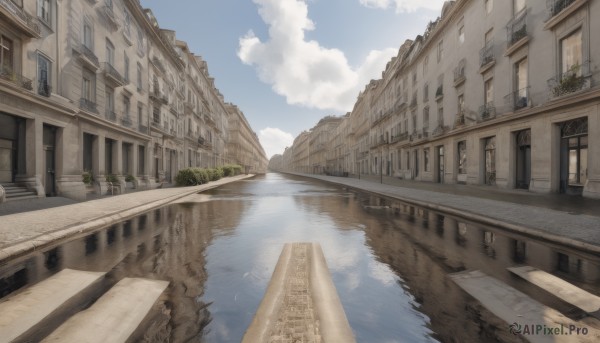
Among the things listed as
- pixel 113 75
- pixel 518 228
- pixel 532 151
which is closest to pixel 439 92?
pixel 532 151

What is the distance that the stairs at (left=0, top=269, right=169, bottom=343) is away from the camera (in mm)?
2455

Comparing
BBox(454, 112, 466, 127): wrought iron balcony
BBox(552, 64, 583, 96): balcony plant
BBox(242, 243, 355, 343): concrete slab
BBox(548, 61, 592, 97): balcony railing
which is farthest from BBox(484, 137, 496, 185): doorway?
BBox(242, 243, 355, 343): concrete slab

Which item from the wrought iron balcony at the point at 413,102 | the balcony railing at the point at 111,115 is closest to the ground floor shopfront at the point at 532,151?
the wrought iron balcony at the point at 413,102

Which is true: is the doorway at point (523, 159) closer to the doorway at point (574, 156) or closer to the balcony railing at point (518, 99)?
the balcony railing at point (518, 99)

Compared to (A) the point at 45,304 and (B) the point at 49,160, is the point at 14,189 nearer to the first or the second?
(B) the point at 49,160

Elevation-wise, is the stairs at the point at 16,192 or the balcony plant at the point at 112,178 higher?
the balcony plant at the point at 112,178

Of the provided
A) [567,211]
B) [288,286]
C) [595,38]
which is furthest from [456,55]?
[288,286]

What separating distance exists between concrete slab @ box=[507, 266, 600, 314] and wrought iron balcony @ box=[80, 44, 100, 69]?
19.9 meters

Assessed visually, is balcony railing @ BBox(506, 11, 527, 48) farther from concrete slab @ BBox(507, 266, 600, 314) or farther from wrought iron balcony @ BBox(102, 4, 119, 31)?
wrought iron balcony @ BBox(102, 4, 119, 31)

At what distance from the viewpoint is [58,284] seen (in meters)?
3.63

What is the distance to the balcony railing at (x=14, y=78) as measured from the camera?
34.1 feet

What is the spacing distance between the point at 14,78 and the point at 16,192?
4.54 meters

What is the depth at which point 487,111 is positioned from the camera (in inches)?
706

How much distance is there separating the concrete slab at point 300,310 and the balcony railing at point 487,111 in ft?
61.2
